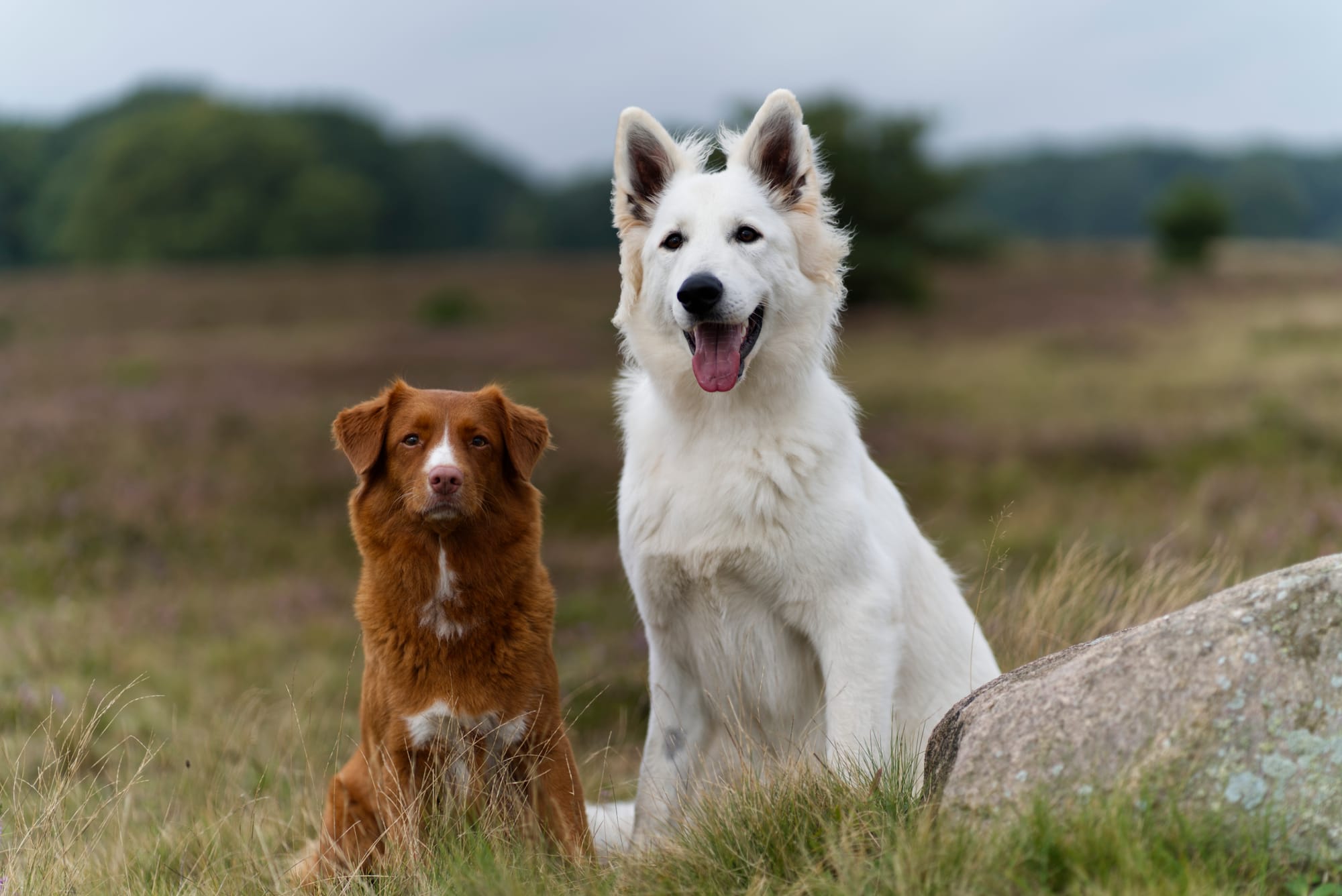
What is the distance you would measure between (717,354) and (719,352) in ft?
0.04

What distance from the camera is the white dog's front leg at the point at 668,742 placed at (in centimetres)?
441

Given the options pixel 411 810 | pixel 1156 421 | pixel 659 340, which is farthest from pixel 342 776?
pixel 1156 421

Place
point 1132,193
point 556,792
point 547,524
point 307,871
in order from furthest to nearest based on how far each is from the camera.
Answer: point 1132,193, point 547,524, point 307,871, point 556,792

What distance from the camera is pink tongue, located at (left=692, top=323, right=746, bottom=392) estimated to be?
13.4 feet

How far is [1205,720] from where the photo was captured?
3.01m

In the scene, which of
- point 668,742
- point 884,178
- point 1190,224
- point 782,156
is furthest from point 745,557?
point 1190,224

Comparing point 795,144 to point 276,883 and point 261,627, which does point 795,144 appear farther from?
point 261,627

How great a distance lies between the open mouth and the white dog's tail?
6.01ft

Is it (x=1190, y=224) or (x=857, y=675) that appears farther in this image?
(x=1190, y=224)

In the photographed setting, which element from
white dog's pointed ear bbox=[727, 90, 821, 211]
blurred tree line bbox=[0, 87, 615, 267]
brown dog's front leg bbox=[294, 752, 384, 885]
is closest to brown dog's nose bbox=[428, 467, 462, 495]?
brown dog's front leg bbox=[294, 752, 384, 885]

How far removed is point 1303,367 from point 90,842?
22.2 m

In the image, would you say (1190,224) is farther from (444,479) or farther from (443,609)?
(444,479)

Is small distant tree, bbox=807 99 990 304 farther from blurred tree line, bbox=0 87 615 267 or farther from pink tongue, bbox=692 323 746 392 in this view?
pink tongue, bbox=692 323 746 392

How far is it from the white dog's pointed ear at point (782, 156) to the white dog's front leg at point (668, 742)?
190 centimetres
